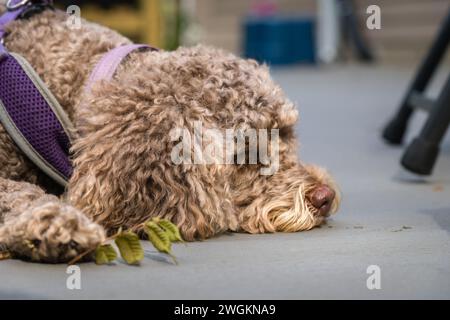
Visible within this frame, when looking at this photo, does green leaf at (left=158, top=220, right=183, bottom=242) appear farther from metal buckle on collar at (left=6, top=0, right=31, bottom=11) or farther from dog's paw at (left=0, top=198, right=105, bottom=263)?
metal buckle on collar at (left=6, top=0, right=31, bottom=11)

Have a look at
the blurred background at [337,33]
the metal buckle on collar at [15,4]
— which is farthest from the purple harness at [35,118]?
the blurred background at [337,33]

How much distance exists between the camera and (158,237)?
2.75 metres

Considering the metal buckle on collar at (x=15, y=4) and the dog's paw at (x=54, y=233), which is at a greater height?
the metal buckle on collar at (x=15, y=4)

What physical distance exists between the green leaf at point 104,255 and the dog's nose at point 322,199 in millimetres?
917

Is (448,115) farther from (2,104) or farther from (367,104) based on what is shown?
(367,104)

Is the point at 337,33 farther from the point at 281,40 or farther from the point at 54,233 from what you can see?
the point at 54,233

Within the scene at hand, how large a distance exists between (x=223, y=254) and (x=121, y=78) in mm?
800

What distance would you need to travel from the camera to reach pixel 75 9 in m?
3.90

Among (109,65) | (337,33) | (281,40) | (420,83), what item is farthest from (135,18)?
(109,65)

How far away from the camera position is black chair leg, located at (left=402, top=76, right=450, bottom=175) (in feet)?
13.9

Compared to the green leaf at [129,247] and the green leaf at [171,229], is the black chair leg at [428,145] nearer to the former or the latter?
the green leaf at [171,229]

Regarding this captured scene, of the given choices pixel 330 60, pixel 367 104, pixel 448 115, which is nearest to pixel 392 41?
pixel 330 60

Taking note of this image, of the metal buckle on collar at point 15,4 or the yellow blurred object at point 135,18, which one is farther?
the yellow blurred object at point 135,18

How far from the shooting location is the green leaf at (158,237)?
273 centimetres
